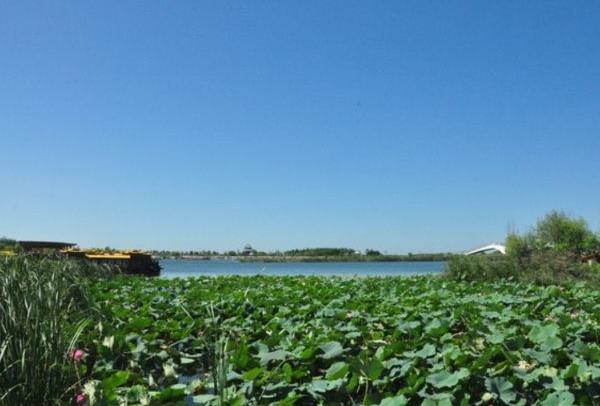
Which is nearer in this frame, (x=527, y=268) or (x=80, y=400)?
(x=80, y=400)

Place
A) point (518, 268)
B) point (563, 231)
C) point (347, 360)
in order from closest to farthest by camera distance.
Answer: point (347, 360) → point (518, 268) → point (563, 231)

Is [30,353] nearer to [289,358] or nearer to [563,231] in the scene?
[289,358]

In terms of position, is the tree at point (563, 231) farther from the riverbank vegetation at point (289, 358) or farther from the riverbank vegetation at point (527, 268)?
the riverbank vegetation at point (289, 358)

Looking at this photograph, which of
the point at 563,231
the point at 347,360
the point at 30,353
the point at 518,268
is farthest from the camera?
the point at 563,231

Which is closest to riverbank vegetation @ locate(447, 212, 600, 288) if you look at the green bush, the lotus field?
the green bush

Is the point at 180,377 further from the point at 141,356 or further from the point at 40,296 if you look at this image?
the point at 40,296

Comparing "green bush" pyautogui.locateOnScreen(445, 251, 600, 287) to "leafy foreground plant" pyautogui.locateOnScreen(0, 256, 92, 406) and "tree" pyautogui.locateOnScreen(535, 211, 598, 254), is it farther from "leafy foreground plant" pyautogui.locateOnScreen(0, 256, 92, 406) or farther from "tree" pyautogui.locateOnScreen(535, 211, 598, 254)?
"tree" pyautogui.locateOnScreen(535, 211, 598, 254)

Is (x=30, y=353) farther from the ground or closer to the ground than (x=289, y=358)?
farther from the ground

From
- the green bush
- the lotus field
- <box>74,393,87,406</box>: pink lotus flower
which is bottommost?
<box>74,393,87,406</box>: pink lotus flower

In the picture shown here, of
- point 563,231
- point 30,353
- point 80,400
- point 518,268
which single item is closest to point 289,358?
point 80,400

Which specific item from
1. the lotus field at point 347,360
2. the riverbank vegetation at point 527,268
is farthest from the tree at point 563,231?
the lotus field at point 347,360

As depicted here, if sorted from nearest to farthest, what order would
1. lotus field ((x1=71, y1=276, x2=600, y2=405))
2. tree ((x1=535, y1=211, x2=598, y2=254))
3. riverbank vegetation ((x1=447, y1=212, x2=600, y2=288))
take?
lotus field ((x1=71, y1=276, x2=600, y2=405)) < riverbank vegetation ((x1=447, y1=212, x2=600, y2=288)) < tree ((x1=535, y1=211, x2=598, y2=254))

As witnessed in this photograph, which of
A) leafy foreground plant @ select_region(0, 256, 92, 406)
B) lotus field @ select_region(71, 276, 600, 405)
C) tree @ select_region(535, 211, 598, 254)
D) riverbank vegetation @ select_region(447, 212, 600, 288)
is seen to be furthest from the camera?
tree @ select_region(535, 211, 598, 254)

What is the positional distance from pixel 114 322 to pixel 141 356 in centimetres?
135
